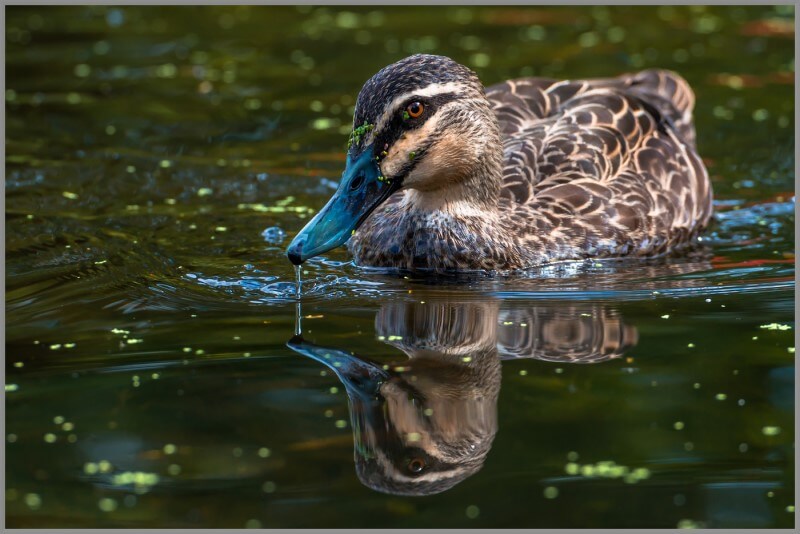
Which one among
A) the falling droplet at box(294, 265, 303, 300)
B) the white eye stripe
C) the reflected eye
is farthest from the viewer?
the falling droplet at box(294, 265, 303, 300)

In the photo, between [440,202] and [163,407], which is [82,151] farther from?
[163,407]

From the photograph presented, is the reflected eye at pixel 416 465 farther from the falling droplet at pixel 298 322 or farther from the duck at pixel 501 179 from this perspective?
the duck at pixel 501 179

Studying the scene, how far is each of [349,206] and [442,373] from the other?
5.99 ft

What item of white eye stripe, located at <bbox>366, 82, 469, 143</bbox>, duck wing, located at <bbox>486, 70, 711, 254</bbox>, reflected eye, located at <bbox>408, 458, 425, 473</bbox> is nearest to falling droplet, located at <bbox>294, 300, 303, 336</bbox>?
white eye stripe, located at <bbox>366, 82, 469, 143</bbox>

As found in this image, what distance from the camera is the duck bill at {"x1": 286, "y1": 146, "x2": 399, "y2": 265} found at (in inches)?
360

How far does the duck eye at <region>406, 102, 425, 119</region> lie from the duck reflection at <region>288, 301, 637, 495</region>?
1304mm

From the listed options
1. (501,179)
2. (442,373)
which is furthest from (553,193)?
(442,373)

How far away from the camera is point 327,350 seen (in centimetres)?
809

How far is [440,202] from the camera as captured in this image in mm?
9945

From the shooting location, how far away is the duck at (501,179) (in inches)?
361

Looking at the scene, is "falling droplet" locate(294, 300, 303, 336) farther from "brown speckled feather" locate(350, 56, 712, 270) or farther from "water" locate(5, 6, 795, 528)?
"brown speckled feather" locate(350, 56, 712, 270)

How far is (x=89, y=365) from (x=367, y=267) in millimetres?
2777

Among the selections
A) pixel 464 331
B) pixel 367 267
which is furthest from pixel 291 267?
pixel 464 331

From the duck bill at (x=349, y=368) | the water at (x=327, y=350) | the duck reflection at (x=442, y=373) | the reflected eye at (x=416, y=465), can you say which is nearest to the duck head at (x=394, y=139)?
the water at (x=327, y=350)
